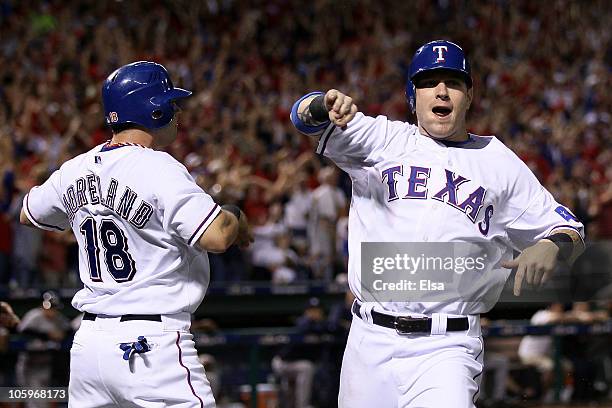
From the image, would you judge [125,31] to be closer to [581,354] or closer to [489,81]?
[489,81]

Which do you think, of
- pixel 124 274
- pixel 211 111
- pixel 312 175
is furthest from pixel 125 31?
pixel 124 274

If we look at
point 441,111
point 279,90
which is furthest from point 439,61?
point 279,90

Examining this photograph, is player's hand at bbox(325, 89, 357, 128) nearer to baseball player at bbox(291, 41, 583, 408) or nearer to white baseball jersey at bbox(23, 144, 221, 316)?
baseball player at bbox(291, 41, 583, 408)

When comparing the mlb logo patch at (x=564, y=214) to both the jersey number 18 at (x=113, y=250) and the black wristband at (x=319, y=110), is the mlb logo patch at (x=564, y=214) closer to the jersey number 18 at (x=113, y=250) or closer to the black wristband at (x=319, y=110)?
the black wristband at (x=319, y=110)

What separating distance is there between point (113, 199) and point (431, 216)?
44.9 inches

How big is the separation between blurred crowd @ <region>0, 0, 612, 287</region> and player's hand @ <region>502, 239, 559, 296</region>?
4731 millimetres

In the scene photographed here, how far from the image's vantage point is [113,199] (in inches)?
143

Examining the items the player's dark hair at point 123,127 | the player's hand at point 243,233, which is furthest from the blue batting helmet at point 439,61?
the player's dark hair at point 123,127

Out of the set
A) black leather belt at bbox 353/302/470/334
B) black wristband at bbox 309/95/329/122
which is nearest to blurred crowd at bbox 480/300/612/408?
black leather belt at bbox 353/302/470/334

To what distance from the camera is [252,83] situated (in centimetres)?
1235

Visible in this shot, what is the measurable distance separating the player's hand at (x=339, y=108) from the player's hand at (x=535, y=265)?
2.57 ft

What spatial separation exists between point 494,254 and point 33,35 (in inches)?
362

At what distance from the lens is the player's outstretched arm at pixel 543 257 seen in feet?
12.0

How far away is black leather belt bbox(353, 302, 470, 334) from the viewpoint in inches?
148
